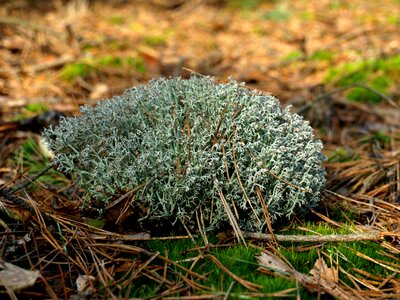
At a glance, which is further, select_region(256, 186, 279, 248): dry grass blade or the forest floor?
select_region(256, 186, 279, 248): dry grass blade

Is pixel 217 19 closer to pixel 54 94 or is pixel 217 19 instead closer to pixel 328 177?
pixel 54 94

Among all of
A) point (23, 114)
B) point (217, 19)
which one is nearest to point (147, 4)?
point (217, 19)

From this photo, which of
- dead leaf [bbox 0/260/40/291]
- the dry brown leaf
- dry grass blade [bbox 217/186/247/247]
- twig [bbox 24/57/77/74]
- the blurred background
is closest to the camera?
dead leaf [bbox 0/260/40/291]

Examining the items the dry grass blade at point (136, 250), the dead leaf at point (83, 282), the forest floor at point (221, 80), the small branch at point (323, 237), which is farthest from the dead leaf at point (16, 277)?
the small branch at point (323, 237)

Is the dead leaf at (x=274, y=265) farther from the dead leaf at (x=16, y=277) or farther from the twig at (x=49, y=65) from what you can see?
the twig at (x=49, y=65)

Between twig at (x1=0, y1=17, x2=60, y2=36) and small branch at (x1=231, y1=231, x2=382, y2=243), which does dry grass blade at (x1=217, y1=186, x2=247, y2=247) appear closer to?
small branch at (x1=231, y1=231, x2=382, y2=243)

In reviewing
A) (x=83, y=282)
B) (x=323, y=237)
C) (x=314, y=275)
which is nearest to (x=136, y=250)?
(x=83, y=282)

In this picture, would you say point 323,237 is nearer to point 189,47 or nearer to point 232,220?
point 232,220

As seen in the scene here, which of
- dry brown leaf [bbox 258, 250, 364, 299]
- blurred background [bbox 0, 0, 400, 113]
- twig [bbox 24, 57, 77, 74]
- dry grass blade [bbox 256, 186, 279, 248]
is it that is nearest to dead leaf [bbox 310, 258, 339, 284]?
dry brown leaf [bbox 258, 250, 364, 299]
